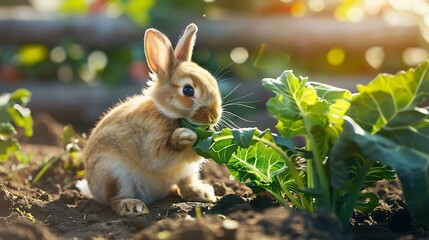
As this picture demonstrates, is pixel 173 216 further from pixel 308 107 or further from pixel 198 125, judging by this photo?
pixel 308 107

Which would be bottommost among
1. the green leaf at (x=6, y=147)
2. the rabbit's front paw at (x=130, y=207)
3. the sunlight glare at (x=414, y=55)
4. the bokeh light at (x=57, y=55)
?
the rabbit's front paw at (x=130, y=207)

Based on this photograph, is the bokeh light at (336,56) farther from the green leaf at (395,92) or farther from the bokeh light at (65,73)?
the green leaf at (395,92)

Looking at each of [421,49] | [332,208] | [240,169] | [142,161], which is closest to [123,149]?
[142,161]

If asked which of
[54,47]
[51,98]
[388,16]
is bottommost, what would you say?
[51,98]

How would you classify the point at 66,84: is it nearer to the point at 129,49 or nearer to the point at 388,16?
the point at 129,49

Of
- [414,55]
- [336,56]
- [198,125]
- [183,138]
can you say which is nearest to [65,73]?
[336,56]

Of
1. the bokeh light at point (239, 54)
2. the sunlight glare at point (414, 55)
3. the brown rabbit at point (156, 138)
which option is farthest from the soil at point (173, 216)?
the sunlight glare at point (414, 55)

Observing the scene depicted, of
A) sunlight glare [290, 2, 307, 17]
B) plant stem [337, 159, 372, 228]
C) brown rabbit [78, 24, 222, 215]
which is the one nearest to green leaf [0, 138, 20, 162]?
brown rabbit [78, 24, 222, 215]
